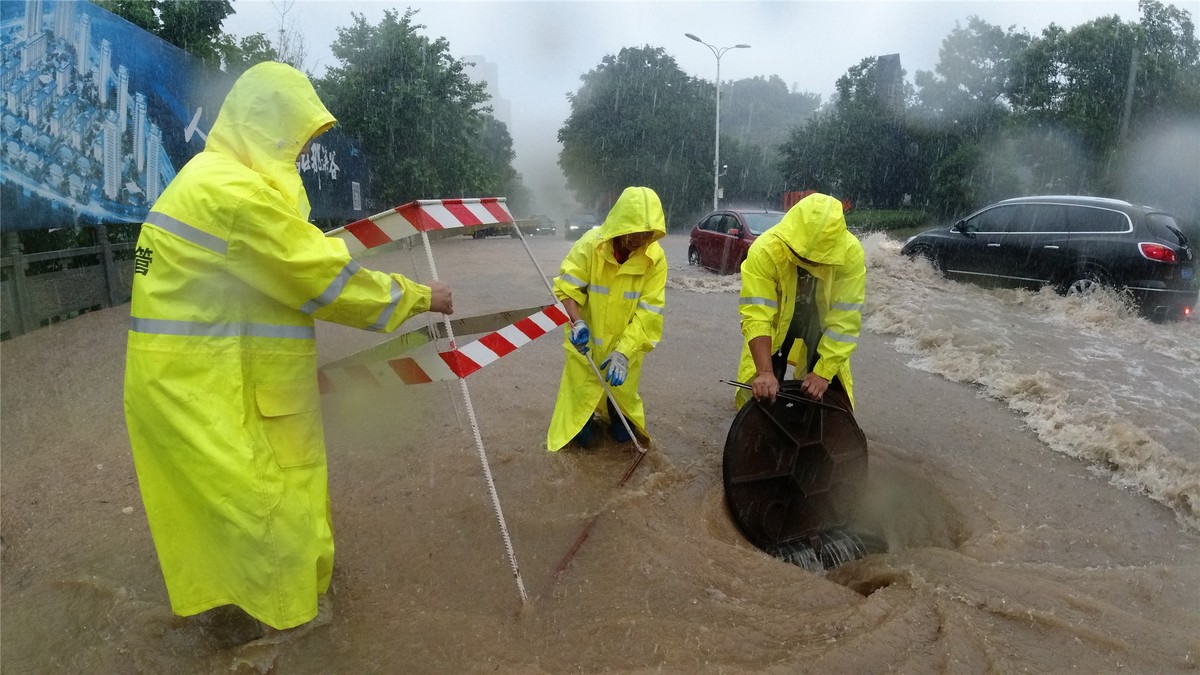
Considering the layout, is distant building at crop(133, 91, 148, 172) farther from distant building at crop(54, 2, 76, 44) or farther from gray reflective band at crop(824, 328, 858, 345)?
gray reflective band at crop(824, 328, 858, 345)

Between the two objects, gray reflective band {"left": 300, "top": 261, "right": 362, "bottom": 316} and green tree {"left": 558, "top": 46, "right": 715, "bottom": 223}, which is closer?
gray reflective band {"left": 300, "top": 261, "right": 362, "bottom": 316}

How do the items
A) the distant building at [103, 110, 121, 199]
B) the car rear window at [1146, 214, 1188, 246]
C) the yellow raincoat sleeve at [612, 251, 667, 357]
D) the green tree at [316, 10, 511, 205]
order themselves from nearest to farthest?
the yellow raincoat sleeve at [612, 251, 667, 357] < the distant building at [103, 110, 121, 199] < the car rear window at [1146, 214, 1188, 246] < the green tree at [316, 10, 511, 205]

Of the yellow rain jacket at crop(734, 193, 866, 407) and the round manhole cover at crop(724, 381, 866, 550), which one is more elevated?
the yellow rain jacket at crop(734, 193, 866, 407)

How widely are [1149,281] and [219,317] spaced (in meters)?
8.99

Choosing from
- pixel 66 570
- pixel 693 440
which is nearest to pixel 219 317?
pixel 66 570

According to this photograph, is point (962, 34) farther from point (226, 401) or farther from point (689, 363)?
point (226, 401)

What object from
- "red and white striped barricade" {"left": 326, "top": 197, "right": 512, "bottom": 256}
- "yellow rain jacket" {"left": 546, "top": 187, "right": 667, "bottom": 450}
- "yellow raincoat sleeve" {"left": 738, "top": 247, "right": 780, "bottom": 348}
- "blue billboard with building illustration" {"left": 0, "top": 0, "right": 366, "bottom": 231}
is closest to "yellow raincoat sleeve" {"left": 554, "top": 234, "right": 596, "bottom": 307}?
"yellow rain jacket" {"left": 546, "top": 187, "right": 667, "bottom": 450}

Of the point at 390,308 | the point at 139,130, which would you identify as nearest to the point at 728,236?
the point at 139,130

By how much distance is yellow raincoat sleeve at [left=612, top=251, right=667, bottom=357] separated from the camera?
13.2ft

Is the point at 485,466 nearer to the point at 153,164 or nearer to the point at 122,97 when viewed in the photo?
the point at 122,97

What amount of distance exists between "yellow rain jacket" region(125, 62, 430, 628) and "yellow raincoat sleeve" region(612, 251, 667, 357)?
1.76m

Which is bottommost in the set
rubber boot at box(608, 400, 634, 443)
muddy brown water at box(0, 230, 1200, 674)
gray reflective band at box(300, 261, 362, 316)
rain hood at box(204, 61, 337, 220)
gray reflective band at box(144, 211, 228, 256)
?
muddy brown water at box(0, 230, 1200, 674)

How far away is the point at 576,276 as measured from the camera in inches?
167

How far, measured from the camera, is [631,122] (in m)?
43.9
